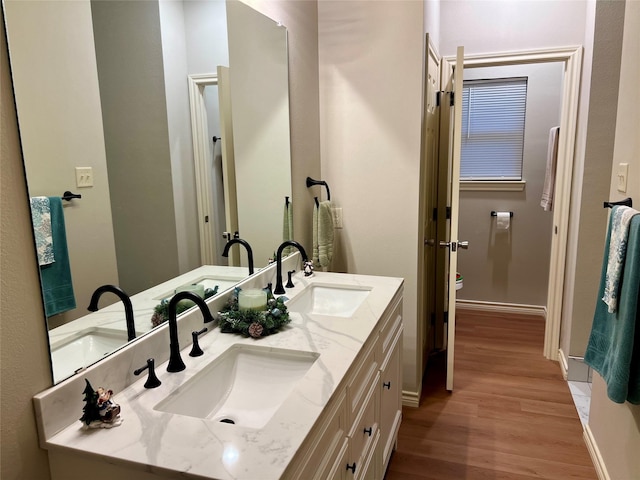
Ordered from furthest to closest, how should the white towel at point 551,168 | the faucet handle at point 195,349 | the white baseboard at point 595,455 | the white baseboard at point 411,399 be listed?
the white towel at point 551,168 → the white baseboard at point 411,399 → the white baseboard at point 595,455 → the faucet handle at point 195,349

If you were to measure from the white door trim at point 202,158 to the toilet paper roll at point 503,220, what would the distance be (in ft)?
10.4

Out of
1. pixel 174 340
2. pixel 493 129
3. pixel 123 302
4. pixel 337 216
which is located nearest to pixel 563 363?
pixel 337 216

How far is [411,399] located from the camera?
286cm

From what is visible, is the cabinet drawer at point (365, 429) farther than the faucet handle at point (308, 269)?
No

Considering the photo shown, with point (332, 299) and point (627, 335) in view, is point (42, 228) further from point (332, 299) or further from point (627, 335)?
point (627, 335)

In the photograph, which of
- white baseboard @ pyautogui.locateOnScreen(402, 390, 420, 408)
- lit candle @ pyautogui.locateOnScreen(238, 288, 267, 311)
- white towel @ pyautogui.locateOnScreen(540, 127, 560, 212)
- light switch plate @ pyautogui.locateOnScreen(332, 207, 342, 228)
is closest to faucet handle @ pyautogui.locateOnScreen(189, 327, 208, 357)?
lit candle @ pyautogui.locateOnScreen(238, 288, 267, 311)

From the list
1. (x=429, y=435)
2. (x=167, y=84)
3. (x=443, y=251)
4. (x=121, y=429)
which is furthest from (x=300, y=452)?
(x=443, y=251)

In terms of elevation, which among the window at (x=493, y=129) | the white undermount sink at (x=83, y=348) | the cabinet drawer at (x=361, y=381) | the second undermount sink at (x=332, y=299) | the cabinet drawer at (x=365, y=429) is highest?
the window at (x=493, y=129)

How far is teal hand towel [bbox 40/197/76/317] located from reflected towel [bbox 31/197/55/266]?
0.01 m

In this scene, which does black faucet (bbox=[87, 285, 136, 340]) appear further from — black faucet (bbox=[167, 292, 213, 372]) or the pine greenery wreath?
the pine greenery wreath

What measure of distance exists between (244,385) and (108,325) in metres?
0.47

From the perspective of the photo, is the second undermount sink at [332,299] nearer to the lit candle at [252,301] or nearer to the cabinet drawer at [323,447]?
the lit candle at [252,301]

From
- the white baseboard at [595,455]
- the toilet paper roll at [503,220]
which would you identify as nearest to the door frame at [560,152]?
the toilet paper roll at [503,220]

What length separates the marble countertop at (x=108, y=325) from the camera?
3.80ft
